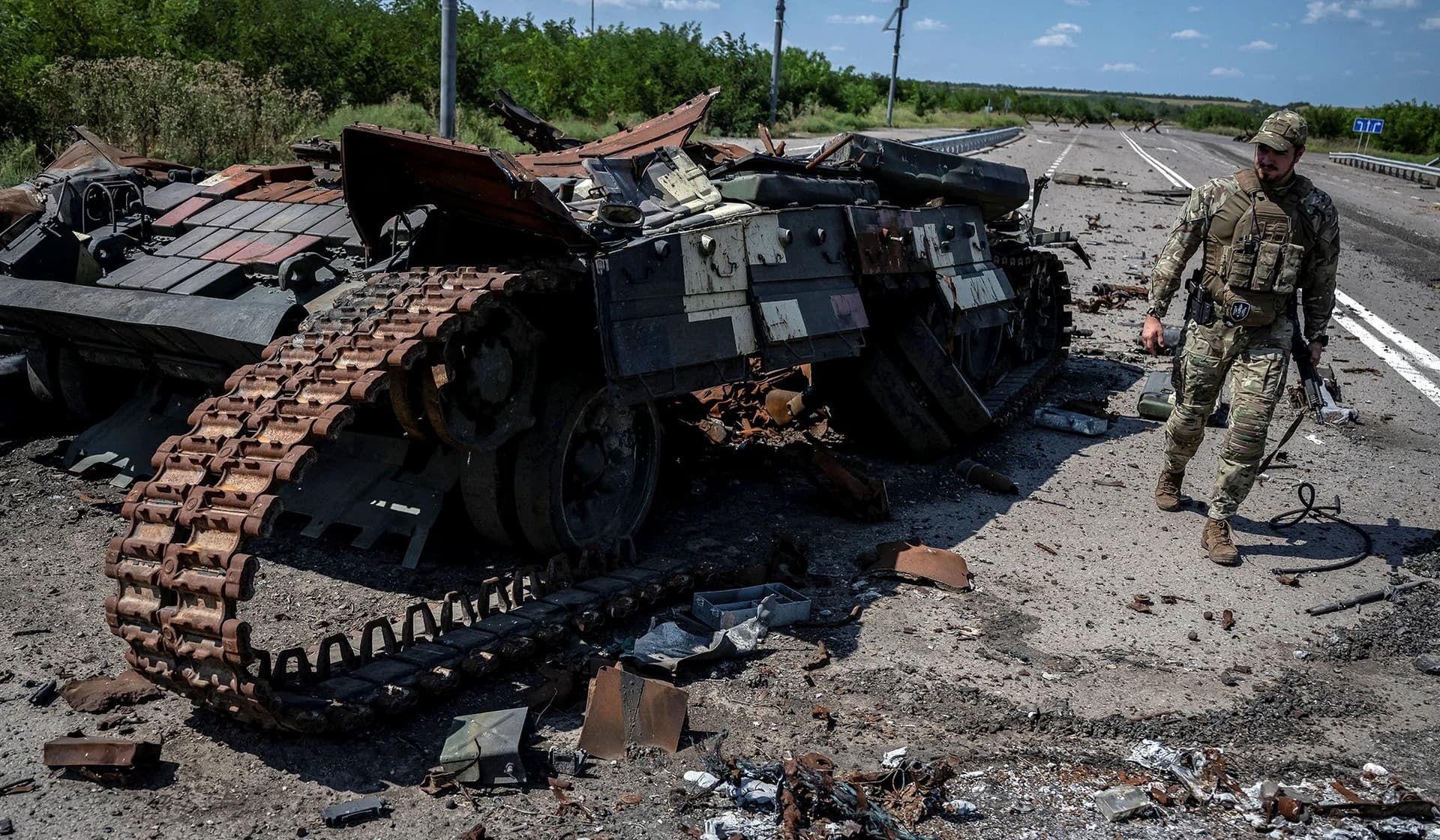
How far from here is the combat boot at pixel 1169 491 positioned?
734 cm

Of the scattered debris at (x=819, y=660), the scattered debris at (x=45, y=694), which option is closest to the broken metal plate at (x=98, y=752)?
the scattered debris at (x=45, y=694)

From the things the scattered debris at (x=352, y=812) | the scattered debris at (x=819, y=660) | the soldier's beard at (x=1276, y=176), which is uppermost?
the soldier's beard at (x=1276, y=176)

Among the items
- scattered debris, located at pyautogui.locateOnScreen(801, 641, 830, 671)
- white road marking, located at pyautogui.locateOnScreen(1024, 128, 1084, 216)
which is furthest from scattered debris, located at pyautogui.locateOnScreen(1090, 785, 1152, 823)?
white road marking, located at pyautogui.locateOnScreen(1024, 128, 1084, 216)

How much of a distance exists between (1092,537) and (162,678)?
197 inches

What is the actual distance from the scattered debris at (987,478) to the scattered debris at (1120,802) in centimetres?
361

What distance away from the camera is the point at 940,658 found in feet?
17.1

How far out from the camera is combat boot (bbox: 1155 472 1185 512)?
7.34 m

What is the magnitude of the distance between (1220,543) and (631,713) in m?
3.89

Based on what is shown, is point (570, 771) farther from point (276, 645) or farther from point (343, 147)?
point (343, 147)

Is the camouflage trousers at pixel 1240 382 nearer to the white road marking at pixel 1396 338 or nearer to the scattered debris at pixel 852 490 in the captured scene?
the scattered debris at pixel 852 490

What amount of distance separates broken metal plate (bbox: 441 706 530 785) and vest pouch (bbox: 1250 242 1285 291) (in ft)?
15.3

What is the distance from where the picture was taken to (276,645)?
5180 millimetres

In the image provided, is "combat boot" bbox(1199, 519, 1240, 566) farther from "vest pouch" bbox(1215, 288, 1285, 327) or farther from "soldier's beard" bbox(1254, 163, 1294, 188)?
"soldier's beard" bbox(1254, 163, 1294, 188)

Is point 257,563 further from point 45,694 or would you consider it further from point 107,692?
point 45,694
